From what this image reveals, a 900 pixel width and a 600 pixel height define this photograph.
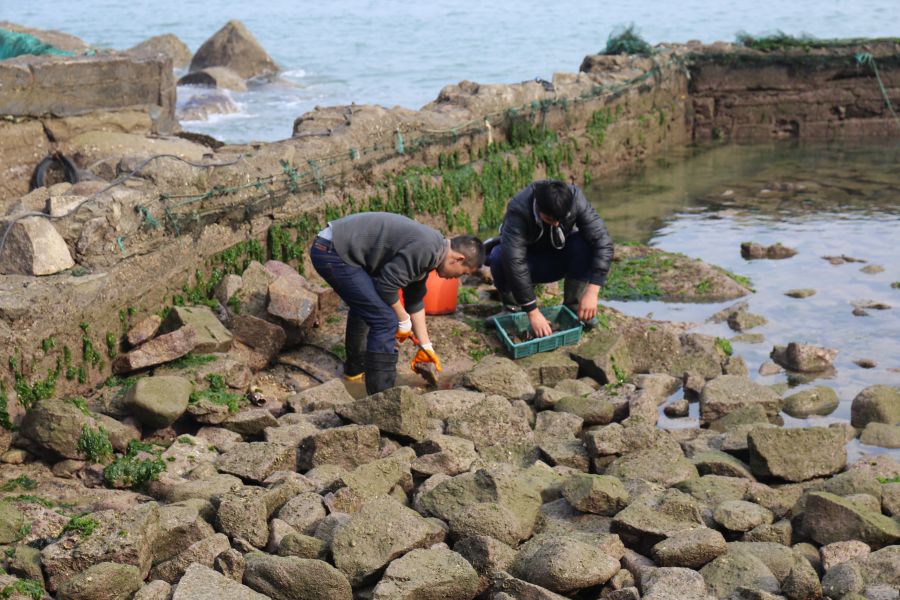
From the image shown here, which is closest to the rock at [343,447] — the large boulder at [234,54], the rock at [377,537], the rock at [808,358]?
the rock at [377,537]

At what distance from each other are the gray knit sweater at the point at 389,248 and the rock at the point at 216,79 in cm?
1698

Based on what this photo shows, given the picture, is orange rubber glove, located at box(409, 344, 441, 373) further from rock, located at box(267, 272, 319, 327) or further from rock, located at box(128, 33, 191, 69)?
rock, located at box(128, 33, 191, 69)

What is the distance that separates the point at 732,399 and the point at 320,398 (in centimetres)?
262

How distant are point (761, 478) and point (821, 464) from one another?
33cm

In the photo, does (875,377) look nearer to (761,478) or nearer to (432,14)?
(761,478)

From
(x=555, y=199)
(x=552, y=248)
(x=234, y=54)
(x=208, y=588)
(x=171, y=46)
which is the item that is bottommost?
(x=208, y=588)

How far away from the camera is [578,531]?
5000mm

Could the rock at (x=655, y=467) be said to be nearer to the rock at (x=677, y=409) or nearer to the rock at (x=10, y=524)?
the rock at (x=677, y=409)

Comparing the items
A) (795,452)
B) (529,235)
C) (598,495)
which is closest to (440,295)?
(529,235)

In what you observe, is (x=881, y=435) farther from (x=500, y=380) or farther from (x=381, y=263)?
(x=381, y=263)

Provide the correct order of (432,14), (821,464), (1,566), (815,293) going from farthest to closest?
(432,14) → (815,293) → (821,464) → (1,566)

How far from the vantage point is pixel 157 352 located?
676 centimetres

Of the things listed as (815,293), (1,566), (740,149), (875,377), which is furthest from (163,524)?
(740,149)

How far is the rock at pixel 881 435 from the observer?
20.7 ft
